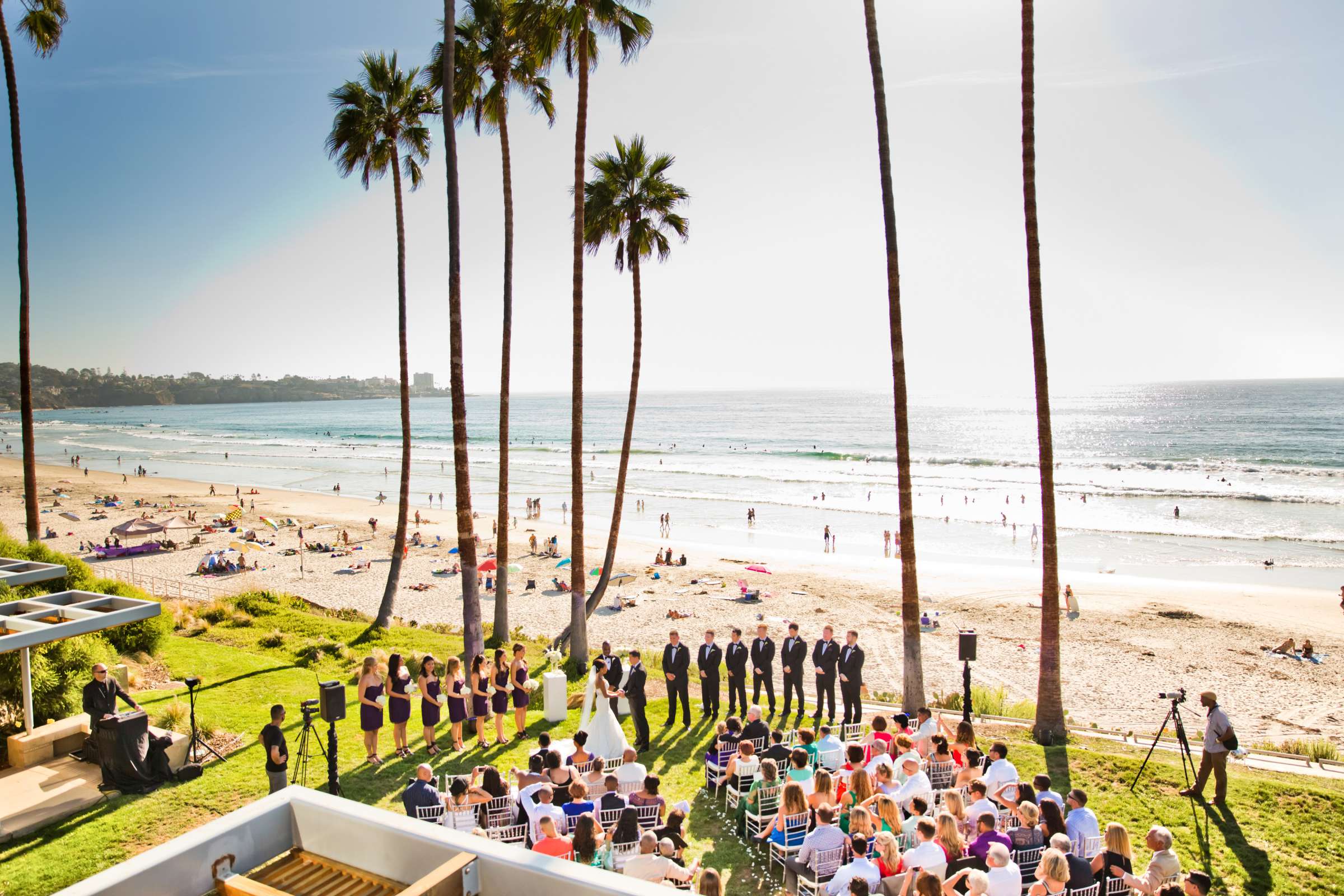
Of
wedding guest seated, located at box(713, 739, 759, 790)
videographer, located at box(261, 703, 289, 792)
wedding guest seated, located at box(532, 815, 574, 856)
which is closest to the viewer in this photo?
wedding guest seated, located at box(532, 815, 574, 856)

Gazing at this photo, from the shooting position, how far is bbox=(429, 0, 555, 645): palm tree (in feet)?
52.0

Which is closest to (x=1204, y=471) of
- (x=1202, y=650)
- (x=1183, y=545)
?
(x=1183, y=545)

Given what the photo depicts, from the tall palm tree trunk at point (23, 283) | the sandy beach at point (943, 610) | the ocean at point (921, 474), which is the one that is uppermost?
the tall palm tree trunk at point (23, 283)

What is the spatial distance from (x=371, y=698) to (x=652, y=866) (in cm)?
592

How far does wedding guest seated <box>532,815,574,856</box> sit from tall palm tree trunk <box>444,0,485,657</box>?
6.66 metres

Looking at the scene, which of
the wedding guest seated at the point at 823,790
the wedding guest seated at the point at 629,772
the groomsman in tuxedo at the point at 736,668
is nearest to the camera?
the wedding guest seated at the point at 823,790

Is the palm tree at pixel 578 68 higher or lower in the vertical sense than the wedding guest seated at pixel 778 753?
higher

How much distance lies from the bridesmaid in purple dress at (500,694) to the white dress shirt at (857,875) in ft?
21.4

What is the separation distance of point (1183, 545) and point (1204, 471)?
1357 inches

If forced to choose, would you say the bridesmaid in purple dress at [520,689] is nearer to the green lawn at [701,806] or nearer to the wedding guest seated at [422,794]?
the green lawn at [701,806]

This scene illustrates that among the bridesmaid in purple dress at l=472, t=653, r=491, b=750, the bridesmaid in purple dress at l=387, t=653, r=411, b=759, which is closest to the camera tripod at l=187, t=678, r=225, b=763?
the bridesmaid in purple dress at l=387, t=653, r=411, b=759

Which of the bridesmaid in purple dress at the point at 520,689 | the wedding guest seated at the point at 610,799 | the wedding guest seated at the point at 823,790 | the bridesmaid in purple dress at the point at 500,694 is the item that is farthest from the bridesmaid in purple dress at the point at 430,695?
the wedding guest seated at the point at 823,790

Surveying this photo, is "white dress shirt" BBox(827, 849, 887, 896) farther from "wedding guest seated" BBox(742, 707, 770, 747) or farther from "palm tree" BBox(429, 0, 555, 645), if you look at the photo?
"palm tree" BBox(429, 0, 555, 645)

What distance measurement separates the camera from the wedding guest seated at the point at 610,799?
25.0 ft
